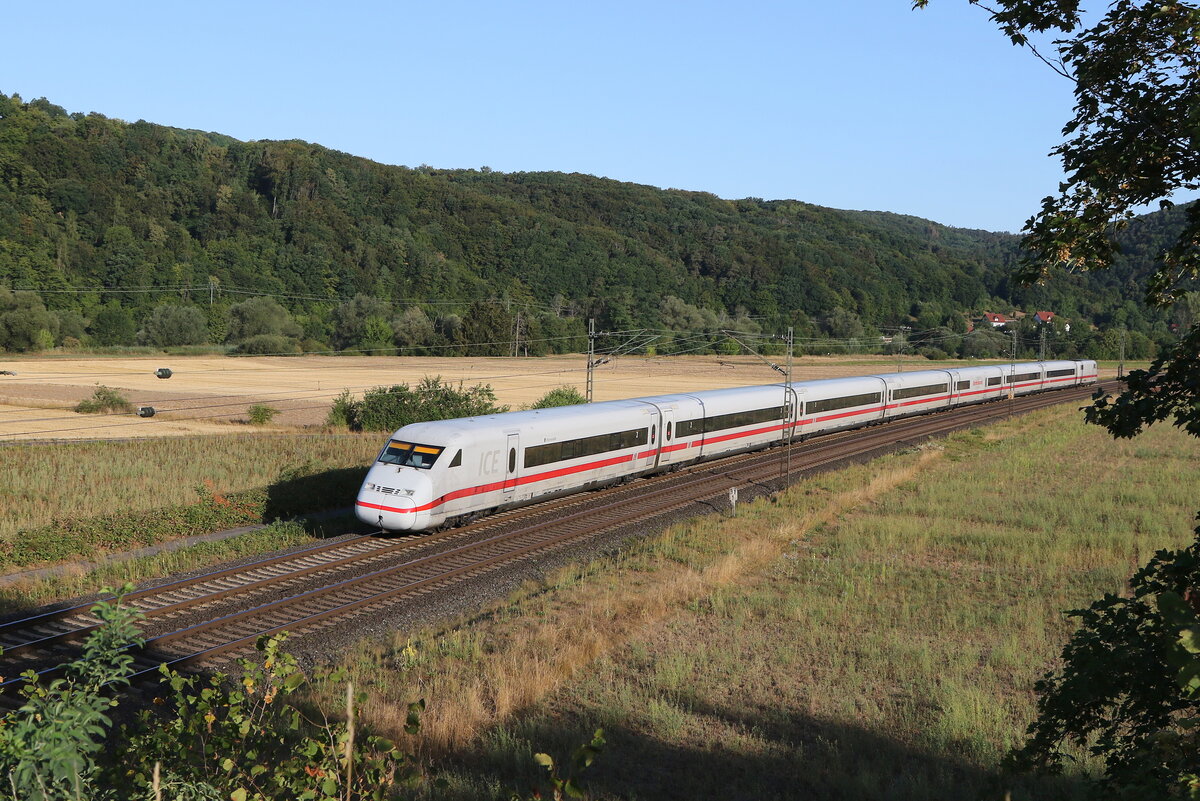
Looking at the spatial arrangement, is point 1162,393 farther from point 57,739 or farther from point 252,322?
point 252,322

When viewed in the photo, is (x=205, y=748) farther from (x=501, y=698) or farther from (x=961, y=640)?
(x=961, y=640)

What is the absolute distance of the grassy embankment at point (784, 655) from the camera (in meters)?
11.5

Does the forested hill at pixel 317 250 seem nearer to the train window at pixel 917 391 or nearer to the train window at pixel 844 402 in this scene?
the train window at pixel 917 391

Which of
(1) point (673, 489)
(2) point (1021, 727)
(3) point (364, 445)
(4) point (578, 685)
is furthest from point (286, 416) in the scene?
(2) point (1021, 727)

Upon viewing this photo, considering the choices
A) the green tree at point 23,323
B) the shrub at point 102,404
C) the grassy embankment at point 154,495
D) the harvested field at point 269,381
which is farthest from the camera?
the green tree at point 23,323

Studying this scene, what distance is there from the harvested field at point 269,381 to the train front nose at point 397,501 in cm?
2591

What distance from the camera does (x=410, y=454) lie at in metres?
23.6

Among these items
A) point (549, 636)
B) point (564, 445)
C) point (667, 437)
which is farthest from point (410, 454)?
point (667, 437)

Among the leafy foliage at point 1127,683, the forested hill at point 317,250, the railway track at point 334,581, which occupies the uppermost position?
the forested hill at point 317,250

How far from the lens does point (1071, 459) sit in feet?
136

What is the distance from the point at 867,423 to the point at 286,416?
33259mm

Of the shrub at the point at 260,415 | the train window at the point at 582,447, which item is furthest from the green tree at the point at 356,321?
the train window at the point at 582,447

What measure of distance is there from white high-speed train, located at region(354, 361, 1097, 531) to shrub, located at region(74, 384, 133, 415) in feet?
121

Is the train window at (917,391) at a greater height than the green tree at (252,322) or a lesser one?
lesser
